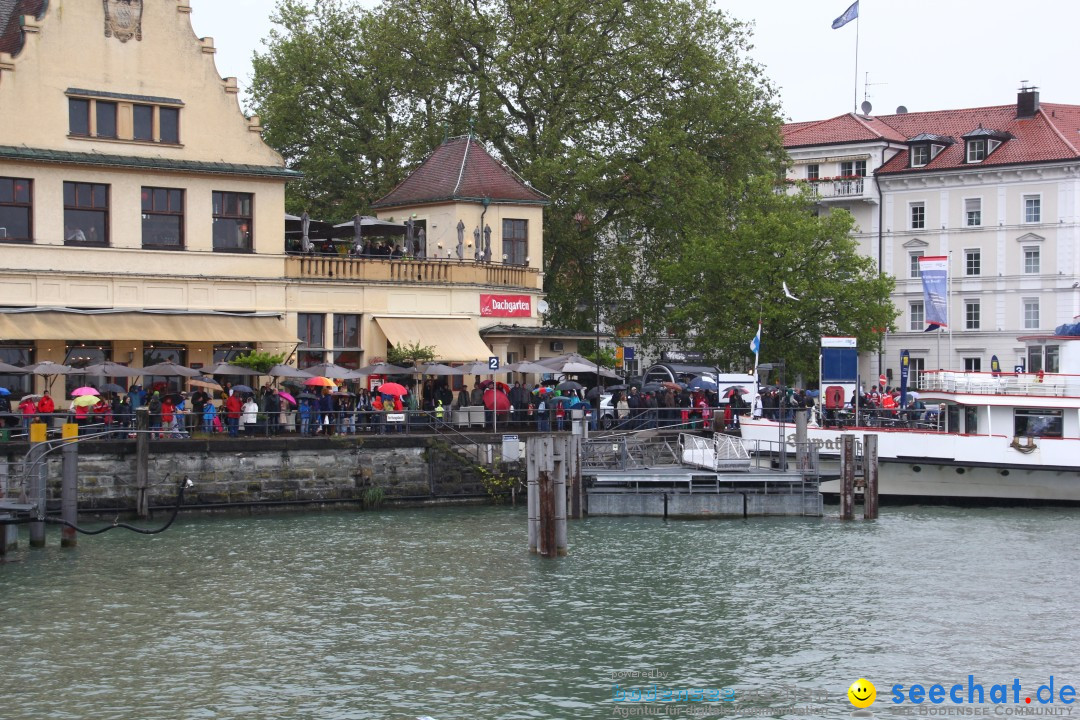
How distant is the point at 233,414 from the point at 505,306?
12915mm

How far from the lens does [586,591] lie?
28.0 m

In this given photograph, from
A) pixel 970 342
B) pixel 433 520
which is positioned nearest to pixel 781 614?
pixel 433 520

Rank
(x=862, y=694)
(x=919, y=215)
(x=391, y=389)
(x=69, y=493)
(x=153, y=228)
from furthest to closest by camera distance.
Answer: (x=919, y=215)
(x=153, y=228)
(x=391, y=389)
(x=69, y=493)
(x=862, y=694)

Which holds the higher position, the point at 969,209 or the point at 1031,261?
the point at 969,209

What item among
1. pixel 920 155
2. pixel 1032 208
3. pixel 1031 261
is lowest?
pixel 1031 261

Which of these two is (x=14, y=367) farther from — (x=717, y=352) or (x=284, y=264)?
(x=717, y=352)

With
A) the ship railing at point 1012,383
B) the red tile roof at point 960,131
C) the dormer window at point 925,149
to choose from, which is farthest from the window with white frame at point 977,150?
the ship railing at point 1012,383

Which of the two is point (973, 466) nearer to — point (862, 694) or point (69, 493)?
point (862, 694)

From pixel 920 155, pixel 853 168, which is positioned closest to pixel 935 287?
pixel 920 155

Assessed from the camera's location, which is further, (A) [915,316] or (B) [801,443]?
(A) [915,316]

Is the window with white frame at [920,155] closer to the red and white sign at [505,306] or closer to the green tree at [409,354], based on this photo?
the red and white sign at [505,306]

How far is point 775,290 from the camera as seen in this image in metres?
59.3

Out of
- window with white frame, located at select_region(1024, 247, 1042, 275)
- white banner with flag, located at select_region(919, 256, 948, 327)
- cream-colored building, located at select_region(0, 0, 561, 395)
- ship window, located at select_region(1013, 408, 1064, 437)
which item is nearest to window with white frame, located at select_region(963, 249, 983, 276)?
window with white frame, located at select_region(1024, 247, 1042, 275)

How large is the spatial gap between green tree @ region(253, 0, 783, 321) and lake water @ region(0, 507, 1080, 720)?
79.1 ft
